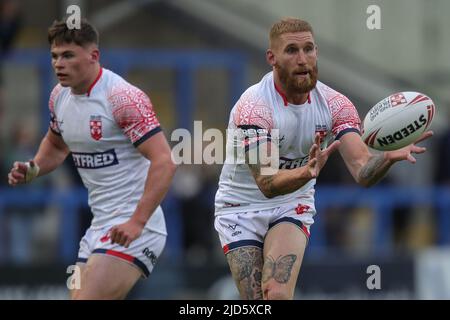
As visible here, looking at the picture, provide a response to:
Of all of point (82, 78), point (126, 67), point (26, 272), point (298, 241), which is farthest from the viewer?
point (126, 67)

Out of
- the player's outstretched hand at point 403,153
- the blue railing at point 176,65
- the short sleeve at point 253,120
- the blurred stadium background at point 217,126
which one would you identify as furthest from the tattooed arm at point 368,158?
the blue railing at point 176,65

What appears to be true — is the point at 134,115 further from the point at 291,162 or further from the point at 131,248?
the point at 291,162

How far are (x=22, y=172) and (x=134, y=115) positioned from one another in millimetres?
1089

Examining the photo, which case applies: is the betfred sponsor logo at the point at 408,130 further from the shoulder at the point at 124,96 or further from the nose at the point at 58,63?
the nose at the point at 58,63

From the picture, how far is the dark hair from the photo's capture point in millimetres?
9398

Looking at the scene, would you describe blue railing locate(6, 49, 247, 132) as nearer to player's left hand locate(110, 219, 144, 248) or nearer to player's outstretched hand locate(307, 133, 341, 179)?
player's left hand locate(110, 219, 144, 248)

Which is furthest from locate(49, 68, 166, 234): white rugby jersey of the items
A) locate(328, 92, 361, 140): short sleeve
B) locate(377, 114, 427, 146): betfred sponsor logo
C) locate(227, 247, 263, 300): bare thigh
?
locate(377, 114, 427, 146): betfred sponsor logo

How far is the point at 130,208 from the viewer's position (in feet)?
31.4

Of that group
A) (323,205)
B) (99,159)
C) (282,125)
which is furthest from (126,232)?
(323,205)

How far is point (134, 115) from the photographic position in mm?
9320

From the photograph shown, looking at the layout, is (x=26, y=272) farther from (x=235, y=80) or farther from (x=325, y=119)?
(x=325, y=119)

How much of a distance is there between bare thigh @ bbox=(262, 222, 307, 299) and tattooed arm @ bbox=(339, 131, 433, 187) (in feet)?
2.19

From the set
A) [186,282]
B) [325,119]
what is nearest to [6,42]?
[186,282]
